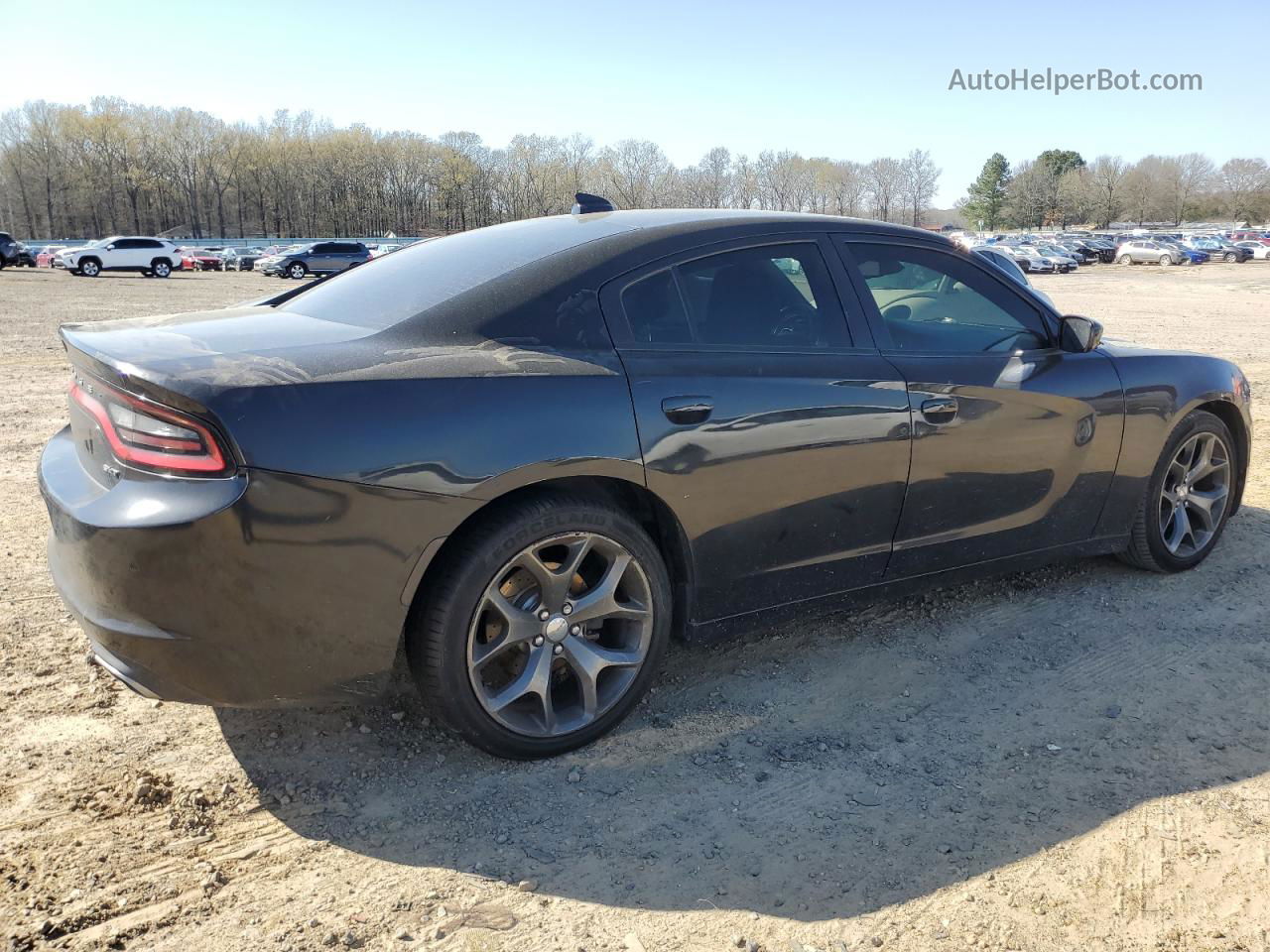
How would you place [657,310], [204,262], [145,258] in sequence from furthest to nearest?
[204,262]
[145,258]
[657,310]

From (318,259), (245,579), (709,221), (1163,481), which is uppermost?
(318,259)

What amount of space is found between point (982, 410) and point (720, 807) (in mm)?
1809

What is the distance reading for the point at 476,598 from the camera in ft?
8.89

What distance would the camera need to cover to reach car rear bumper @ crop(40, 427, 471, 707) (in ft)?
7.86

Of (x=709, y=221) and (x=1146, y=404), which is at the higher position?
(x=709, y=221)

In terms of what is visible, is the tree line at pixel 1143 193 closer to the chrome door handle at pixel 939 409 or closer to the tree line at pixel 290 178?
the tree line at pixel 290 178

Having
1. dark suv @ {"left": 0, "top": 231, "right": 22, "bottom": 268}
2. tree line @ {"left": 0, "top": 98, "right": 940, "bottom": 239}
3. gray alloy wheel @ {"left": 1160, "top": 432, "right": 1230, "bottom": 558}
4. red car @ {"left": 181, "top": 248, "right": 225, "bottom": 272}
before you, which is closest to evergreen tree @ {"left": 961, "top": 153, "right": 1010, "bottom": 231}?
tree line @ {"left": 0, "top": 98, "right": 940, "bottom": 239}

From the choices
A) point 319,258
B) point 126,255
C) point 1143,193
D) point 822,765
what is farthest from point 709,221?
point 1143,193

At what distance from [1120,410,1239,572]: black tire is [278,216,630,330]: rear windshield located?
2.68 metres

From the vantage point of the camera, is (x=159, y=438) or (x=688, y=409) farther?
(x=688, y=409)

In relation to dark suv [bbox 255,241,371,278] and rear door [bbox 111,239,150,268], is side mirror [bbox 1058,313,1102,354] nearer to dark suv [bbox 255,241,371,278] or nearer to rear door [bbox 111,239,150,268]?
dark suv [bbox 255,241,371,278]

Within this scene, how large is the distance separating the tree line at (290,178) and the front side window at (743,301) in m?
104

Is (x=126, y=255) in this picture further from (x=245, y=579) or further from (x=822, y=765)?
(x=822, y=765)

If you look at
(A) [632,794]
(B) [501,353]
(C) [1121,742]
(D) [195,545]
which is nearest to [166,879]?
(D) [195,545]
